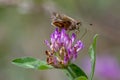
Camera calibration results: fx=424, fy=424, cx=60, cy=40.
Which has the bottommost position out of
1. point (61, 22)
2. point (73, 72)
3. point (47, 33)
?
Result: point (73, 72)

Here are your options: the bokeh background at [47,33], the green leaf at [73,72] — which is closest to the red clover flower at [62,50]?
the green leaf at [73,72]

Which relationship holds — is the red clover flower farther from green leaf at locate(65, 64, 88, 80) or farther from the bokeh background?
the bokeh background

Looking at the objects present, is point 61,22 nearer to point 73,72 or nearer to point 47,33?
point 73,72

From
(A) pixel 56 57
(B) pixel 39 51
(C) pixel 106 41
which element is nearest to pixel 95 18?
(C) pixel 106 41

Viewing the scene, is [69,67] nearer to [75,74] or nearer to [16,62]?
[75,74]

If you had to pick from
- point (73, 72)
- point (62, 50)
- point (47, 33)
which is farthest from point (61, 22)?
point (47, 33)

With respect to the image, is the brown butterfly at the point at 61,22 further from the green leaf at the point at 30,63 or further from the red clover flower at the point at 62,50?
the green leaf at the point at 30,63
